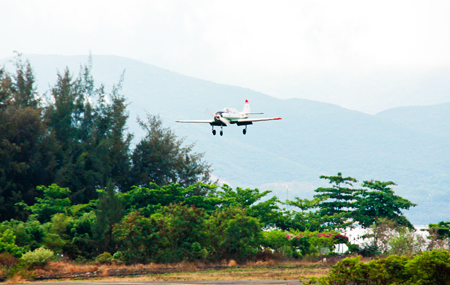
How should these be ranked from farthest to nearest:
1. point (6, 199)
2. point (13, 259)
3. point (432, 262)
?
point (6, 199)
point (13, 259)
point (432, 262)

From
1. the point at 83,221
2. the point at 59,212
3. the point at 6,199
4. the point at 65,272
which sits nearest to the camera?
the point at 65,272

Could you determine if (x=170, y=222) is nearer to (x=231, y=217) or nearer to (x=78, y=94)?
(x=231, y=217)

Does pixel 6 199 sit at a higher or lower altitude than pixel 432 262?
higher

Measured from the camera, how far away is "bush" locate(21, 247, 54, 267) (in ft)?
99.0

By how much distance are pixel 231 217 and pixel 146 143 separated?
27.4 metres

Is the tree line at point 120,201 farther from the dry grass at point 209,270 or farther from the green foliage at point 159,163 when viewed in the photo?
the dry grass at point 209,270

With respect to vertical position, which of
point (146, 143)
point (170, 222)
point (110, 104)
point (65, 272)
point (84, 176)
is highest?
point (110, 104)

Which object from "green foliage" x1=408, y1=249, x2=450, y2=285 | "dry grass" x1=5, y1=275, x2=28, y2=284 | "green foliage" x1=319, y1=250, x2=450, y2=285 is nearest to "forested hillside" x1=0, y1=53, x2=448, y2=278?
"dry grass" x1=5, y1=275, x2=28, y2=284

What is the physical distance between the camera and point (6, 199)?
48.3 m

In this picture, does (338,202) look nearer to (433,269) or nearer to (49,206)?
(49,206)

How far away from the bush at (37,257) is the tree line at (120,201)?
61cm

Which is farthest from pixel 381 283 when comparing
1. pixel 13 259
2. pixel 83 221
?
pixel 83 221

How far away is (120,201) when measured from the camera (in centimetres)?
4028

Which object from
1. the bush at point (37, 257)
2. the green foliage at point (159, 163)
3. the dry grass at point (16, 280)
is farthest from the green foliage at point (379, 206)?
the dry grass at point (16, 280)
